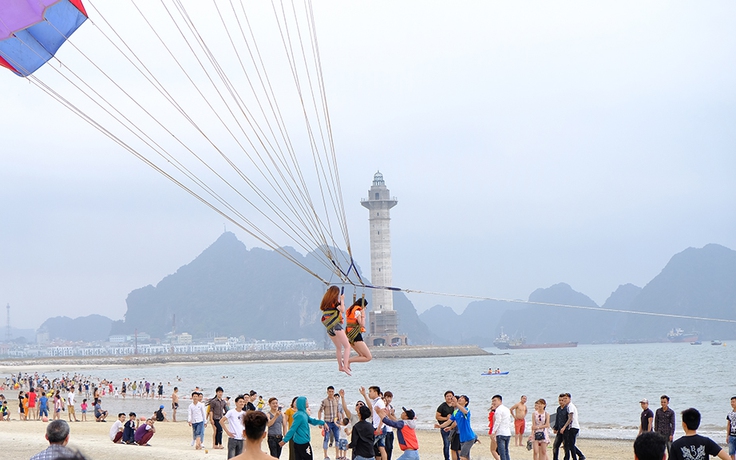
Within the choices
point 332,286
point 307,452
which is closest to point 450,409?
point 307,452

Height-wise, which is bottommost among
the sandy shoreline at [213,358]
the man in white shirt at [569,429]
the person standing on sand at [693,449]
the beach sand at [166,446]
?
the sandy shoreline at [213,358]

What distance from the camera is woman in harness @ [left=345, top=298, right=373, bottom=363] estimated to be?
11.5 m

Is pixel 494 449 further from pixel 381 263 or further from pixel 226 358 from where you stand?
→ pixel 226 358

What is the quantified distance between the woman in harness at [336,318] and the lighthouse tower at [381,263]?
404ft

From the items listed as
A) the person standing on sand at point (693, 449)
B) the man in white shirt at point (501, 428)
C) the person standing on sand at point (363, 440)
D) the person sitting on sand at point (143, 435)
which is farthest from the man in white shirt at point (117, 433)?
the person standing on sand at point (693, 449)

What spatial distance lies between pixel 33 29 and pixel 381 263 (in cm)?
12353

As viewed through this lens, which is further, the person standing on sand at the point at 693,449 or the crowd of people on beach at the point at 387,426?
the crowd of people on beach at the point at 387,426

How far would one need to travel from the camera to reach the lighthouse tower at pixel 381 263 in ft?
445

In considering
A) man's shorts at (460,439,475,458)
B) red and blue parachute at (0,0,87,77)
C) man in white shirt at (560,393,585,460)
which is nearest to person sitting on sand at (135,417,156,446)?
man's shorts at (460,439,475,458)

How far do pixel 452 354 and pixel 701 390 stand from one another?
369ft

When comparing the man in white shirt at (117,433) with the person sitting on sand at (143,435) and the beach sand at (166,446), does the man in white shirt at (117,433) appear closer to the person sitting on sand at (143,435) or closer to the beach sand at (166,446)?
the beach sand at (166,446)

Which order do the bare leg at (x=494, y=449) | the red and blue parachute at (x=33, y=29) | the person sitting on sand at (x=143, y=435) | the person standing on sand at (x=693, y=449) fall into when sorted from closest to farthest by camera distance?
the person standing on sand at (x=693, y=449) → the red and blue parachute at (x=33, y=29) → the bare leg at (x=494, y=449) → the person sitting on sand at (x=143, y=435)

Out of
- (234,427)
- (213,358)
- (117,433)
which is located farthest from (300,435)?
(213,358)

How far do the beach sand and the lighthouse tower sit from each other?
107 meters
